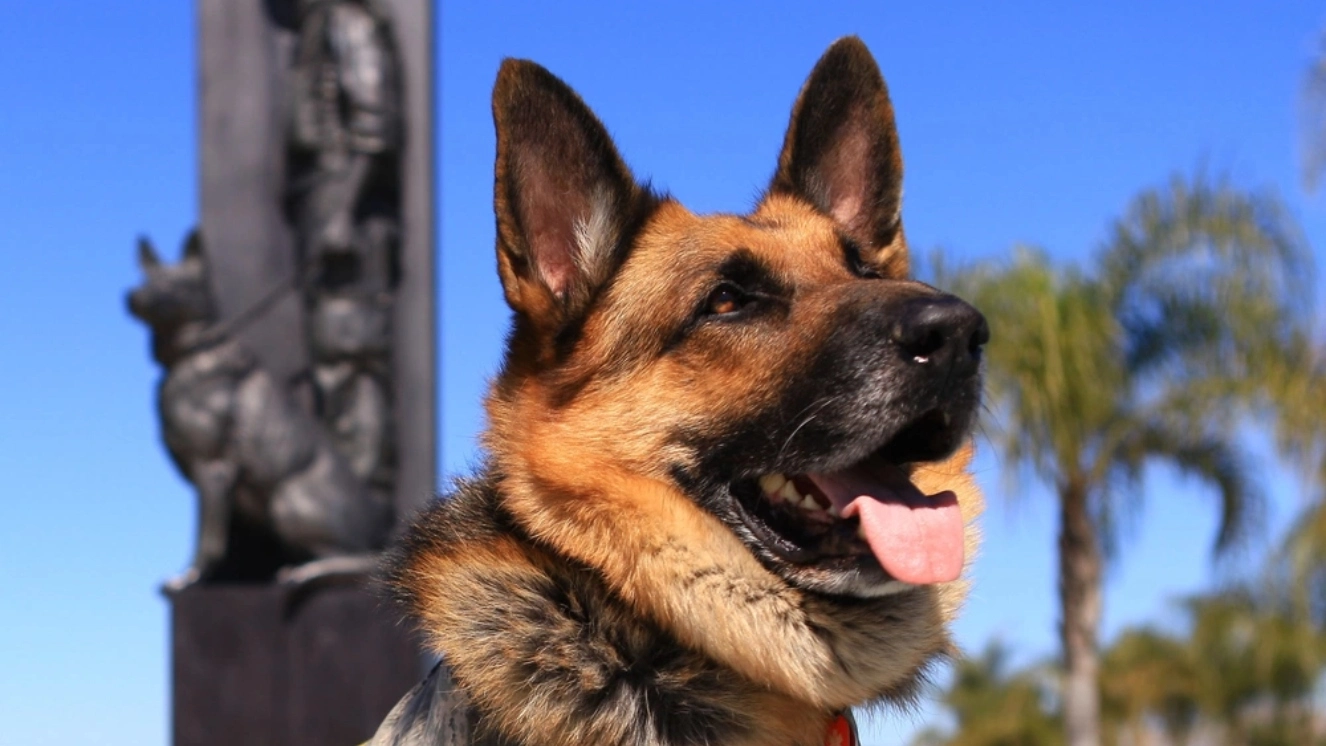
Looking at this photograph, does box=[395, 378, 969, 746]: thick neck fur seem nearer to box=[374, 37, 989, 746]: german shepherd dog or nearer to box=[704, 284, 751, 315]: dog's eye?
box=[374, 37, 989, 746]: german shepherd dog

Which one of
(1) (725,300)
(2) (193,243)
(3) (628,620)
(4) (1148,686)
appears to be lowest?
(3) (628,620)

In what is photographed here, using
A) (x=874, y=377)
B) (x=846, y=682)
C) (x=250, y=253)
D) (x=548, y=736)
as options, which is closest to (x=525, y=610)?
(x=548, y=736)

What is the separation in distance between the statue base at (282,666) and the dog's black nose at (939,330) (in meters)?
7.13

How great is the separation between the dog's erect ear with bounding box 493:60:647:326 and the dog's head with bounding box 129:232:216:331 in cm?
742

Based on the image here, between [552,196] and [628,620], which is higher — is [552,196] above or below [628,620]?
above

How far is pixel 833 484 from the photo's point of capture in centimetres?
323

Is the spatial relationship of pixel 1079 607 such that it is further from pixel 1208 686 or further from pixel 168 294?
pixel 1208 686

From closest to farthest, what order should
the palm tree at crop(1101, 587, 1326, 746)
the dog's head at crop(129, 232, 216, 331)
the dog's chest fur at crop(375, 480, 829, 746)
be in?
the dog's chest fur at crop(375, 480, 829, 746) → the dog's head at crop(129, 232, 216, 331) → the palm tree at crop(1101, 587, 1326, 746)

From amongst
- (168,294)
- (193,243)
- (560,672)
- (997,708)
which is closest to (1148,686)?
(997,708)

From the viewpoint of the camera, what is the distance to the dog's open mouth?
3070 mm

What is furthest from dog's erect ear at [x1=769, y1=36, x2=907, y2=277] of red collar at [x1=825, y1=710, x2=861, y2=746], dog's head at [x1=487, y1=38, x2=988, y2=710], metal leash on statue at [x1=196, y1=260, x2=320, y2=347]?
metal leash on statue at [x1=196, y1=260, x2=320, y2=347]

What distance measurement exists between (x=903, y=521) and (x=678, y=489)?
1.74ft

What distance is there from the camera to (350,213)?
10602 mm

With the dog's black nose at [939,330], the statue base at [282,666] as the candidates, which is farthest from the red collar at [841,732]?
the statue base at [282,666]
